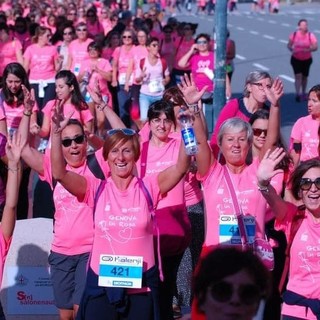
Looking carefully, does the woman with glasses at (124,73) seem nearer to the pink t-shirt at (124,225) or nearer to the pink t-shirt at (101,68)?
the pink t-shirt at (101,68)

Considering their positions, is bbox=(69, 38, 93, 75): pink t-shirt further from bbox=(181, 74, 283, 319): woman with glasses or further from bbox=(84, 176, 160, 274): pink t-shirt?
bbox=(84, 176, 160, 274): pink t-shirt

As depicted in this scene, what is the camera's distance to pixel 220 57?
14.7 metres

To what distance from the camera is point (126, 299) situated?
648cm

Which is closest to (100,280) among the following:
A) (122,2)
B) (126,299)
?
(126,299)

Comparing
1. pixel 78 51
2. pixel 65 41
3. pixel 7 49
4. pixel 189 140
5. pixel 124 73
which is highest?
pixel 189 140

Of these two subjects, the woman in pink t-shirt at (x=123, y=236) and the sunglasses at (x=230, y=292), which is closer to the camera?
the sunglasses at (x=230, y=292)

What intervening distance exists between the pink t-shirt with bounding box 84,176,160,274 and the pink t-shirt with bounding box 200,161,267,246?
1.33ft

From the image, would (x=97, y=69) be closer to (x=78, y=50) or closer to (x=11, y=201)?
(x=78, y=50)

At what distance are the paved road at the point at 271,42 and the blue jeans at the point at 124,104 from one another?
2.52 m

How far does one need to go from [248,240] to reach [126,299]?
0.91m

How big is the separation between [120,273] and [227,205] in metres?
0.83

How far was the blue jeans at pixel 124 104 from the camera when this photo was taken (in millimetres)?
17500

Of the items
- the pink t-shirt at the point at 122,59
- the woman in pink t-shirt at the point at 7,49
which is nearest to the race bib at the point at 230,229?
the pink t-shirt at the point at 122,59

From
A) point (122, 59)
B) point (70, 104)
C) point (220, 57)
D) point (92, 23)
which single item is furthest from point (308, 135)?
point (92, 23)
